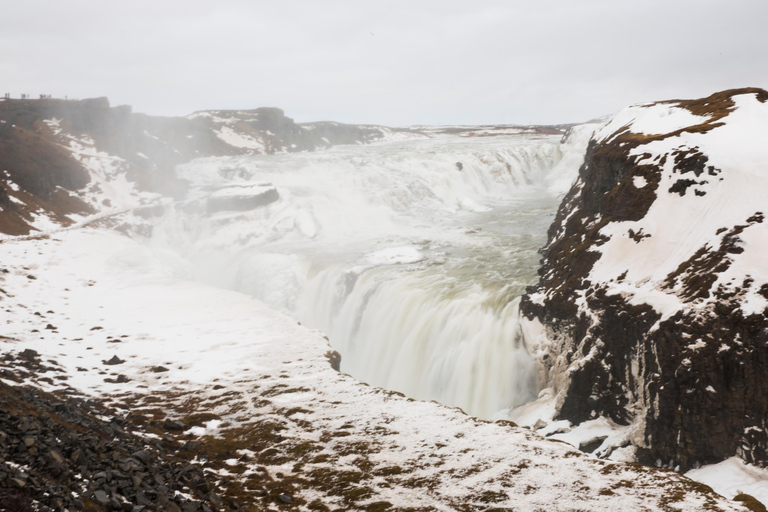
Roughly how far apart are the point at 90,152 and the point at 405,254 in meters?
46.1

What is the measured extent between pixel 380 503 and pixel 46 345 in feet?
50.8

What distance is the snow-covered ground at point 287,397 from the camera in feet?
34.1

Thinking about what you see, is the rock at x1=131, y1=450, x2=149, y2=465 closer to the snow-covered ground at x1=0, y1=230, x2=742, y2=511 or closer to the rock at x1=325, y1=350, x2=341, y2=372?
the snow-covered ground at x1=0, y1=230, x2=742, y2=511

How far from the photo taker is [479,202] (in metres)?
51.9

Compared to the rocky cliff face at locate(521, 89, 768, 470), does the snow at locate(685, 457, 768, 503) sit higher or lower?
lower

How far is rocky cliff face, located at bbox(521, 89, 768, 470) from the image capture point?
14242 millimetres

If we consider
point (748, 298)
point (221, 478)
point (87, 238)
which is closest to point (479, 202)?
point (87, 238)

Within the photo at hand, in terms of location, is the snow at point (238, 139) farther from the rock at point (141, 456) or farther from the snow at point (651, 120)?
the rock at point (141, 456)

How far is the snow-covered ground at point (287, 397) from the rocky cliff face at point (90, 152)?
17.3 metres

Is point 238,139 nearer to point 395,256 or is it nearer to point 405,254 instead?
point 395,256

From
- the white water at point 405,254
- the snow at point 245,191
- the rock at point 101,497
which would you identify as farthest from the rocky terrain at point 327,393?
the snow at point 245,191

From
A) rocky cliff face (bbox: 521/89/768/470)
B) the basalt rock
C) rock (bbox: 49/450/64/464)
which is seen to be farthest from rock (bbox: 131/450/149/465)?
rocky cliff face (bbox: 521/89/768/470)

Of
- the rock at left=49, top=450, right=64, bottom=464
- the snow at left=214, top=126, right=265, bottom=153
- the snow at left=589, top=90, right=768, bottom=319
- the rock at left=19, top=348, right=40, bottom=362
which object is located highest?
the snow at left=214, top=126, right=265, bottom=153

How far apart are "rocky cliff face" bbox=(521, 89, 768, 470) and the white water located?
2.77m
